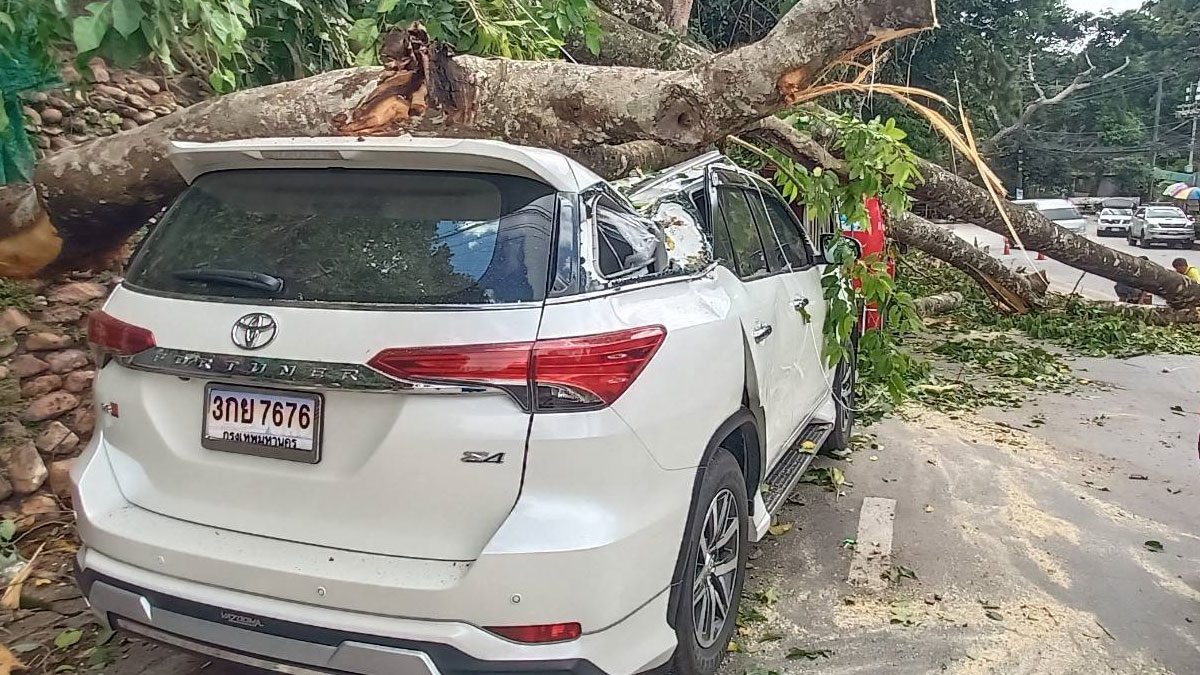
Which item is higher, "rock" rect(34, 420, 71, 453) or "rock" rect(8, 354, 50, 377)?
"rock" rect(8, 354, 50, 377)

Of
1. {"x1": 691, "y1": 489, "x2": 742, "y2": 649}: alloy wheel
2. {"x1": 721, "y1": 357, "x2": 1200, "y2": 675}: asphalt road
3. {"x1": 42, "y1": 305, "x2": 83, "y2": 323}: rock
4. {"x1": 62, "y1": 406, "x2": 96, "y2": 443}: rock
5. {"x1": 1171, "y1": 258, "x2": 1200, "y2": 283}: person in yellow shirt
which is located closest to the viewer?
{"x1": 691, "y1": 489, "x2": 742, "y2": 649}: alloy wheel

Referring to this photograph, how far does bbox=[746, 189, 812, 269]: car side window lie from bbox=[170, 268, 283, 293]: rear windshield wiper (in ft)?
8.17

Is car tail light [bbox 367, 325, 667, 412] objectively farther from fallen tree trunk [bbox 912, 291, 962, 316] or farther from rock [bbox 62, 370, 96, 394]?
fallen tree trunk [bbox 912, 291, 962, 316]

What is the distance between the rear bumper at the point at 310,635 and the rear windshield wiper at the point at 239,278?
802 mm

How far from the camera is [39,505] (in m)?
3.93

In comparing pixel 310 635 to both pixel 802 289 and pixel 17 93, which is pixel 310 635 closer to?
pixel 802 289

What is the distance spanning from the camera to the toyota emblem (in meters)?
2.28

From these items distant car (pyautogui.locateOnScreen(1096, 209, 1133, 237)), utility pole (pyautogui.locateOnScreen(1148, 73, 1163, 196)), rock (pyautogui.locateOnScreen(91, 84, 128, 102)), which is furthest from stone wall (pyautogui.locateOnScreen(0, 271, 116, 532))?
utility pole (pyautogui.locateOnScreen(1148, 73, 1163, 196))

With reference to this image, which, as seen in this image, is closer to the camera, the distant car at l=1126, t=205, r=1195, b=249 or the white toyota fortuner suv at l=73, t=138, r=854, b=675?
the white toyota fortuner suv at l=73, t=138, r=854, b=675

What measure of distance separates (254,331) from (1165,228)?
3487cm

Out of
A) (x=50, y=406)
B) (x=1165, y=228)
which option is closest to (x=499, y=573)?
(x=50, y=406)

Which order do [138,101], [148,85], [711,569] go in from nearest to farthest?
1. [711,569]
2. [138,101]
3. [148,85]

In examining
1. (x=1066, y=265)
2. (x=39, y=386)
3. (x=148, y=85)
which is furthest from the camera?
(x=1066, y=265)

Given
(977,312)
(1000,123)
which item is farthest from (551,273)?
(1000,123)
